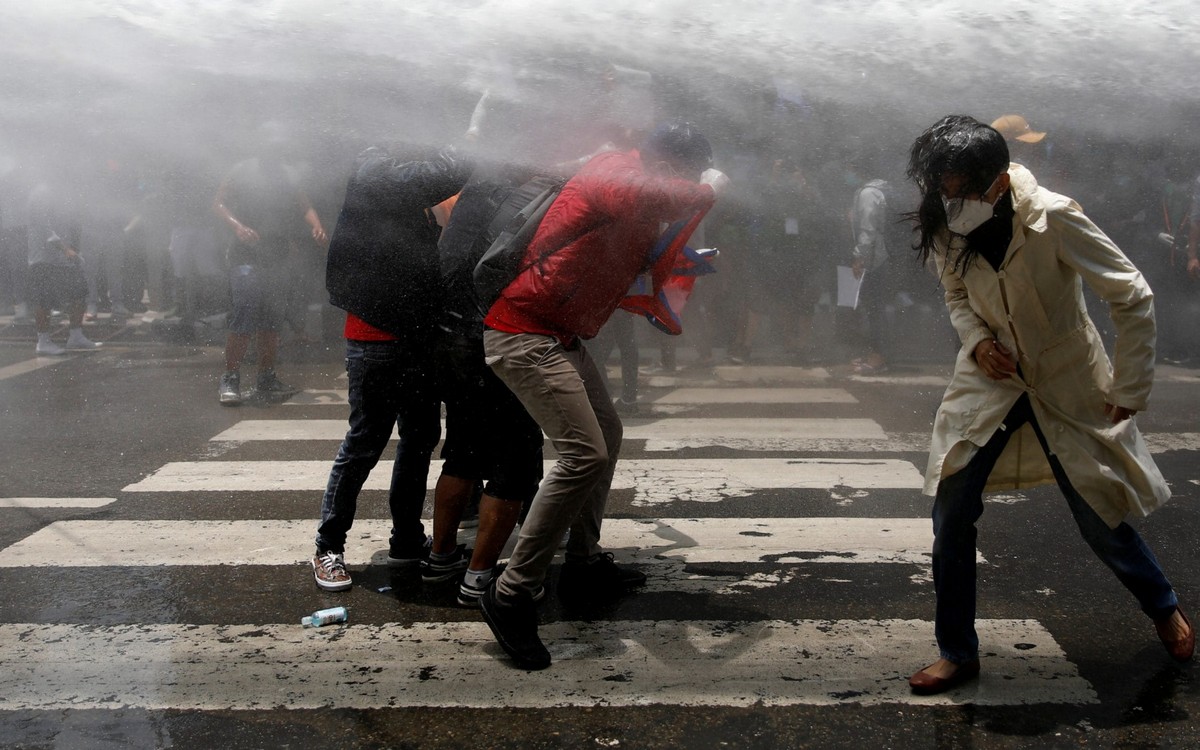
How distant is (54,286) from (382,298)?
5898mm

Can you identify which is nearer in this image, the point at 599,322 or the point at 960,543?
the point at 960,543

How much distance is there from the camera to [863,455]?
21.8 ft

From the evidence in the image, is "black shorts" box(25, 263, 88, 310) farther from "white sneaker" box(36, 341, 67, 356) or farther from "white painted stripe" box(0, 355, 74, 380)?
"white painted stripe" box(0, 355, 74, 380)

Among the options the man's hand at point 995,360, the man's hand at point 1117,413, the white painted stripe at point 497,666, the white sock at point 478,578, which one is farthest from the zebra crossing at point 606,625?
the man's hand at point 995,360

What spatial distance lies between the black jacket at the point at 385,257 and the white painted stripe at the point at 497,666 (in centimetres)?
107

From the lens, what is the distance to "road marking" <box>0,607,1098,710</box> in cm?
347

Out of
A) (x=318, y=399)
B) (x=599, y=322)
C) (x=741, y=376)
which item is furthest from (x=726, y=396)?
(x=599, y=322)

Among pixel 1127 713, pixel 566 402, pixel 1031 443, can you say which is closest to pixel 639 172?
pixel 566 402

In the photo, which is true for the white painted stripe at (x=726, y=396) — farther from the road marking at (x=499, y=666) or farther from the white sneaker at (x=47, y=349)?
the road marking at (x=499, y=666)

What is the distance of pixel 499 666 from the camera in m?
3.72

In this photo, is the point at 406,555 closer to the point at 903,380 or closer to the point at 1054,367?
the point at 1054,367

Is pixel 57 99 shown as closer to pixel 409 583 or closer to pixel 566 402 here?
pixel 566 402

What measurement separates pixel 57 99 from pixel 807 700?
107 inches

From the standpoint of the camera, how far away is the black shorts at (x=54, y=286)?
28.6 ft
